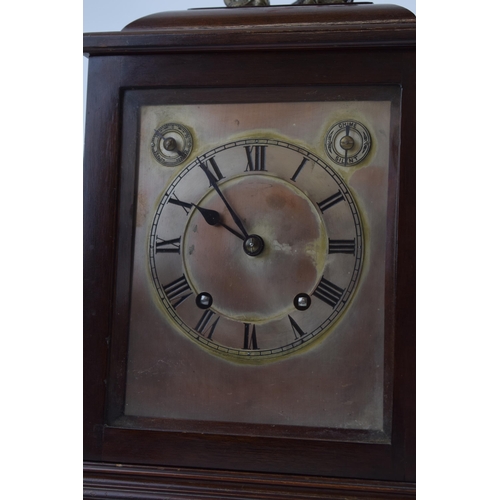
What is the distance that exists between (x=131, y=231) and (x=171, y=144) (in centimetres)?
19

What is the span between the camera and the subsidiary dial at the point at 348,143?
120 centimetres

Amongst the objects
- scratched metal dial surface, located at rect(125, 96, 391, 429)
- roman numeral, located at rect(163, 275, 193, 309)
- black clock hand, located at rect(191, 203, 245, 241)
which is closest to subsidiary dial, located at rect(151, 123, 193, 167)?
scratched metal dial surface, located at rect(125, 96, 391, 429)

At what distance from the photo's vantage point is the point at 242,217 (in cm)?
123

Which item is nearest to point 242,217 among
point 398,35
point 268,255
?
point 268,255

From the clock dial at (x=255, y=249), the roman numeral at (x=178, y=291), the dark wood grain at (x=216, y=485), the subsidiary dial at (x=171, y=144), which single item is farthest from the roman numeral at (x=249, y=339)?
the subsidiary dial at (x=171, y=144)

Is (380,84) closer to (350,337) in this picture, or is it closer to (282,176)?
(282,176)

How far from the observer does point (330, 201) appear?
1.21m

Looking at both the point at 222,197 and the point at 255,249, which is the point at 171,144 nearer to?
the point at 222,197

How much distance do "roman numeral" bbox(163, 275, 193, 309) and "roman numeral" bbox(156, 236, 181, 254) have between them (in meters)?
0.06

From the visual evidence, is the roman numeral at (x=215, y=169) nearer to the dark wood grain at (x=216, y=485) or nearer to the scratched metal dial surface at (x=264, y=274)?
the scratched metal dial surface at (x=264, y=274)

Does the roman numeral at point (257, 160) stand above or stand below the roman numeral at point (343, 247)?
above

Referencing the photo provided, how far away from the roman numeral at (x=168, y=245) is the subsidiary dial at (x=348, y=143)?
0.34 metres

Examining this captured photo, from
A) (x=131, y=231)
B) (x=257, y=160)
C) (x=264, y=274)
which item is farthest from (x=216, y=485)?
(x=257, y=160)

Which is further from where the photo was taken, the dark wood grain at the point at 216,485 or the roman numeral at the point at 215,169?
the roman numeral at the point at 215,169
